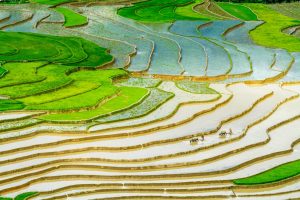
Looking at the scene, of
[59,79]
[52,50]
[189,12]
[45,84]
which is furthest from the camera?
[189,12]

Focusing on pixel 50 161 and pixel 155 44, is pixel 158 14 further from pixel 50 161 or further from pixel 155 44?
pixel 50 161

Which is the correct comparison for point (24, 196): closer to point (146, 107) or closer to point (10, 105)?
point (10, 105)

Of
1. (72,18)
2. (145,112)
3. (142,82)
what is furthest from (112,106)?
(72,18)

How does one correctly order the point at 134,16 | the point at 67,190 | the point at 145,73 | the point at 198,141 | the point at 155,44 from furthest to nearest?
the point at 134,16, the point at 155,44, the point at 145,73, the point at 198,141, the point at 67,190

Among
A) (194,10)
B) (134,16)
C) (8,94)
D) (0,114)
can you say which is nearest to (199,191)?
(0,114)

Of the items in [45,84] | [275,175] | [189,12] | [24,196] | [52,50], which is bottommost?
[189,12]
